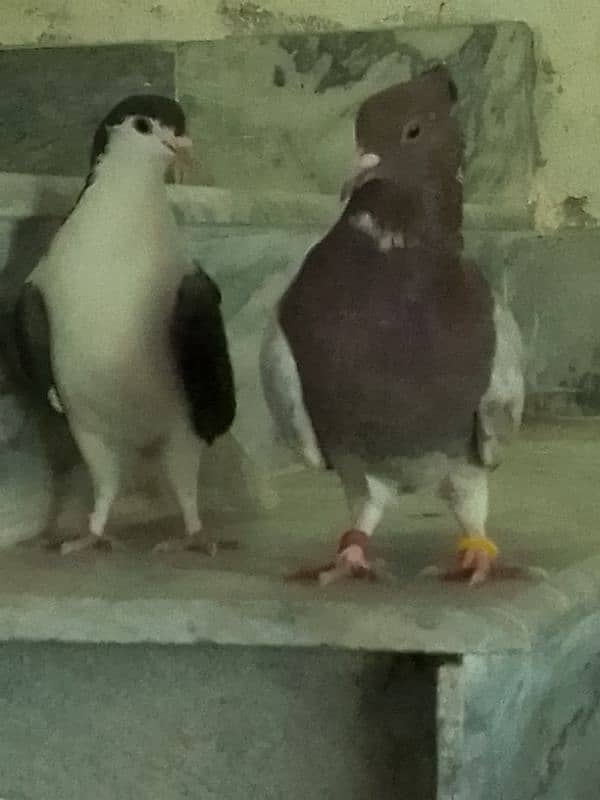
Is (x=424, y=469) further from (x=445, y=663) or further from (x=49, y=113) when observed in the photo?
(x=49, y=113)

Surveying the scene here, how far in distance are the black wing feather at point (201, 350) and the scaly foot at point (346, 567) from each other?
4.8 inches

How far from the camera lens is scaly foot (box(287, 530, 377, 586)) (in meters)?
0.60

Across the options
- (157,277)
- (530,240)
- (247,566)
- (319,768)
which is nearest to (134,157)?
(157,277)

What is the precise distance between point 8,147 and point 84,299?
79 cm

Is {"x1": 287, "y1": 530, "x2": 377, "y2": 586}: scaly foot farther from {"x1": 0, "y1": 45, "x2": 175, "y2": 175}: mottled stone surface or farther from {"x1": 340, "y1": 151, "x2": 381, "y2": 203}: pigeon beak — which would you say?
{"x1": 0, "y1": 45, "x2": 175, "y2": 175}: mottled stone surface

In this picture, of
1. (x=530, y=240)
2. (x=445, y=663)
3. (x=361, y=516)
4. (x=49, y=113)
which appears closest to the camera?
(x=445, y=663)

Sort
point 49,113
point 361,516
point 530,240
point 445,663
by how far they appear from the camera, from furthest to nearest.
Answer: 1. point 49,113
2. point 530,240
3. point 361,516
4. point 445,663

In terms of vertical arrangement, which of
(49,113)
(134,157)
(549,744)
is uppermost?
(134,157)

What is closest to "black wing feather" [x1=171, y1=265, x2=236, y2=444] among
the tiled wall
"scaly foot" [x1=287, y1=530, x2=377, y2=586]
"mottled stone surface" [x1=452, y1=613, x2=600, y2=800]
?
"scaly foot" [x1=287, y1=530, x2=377, y2=586]

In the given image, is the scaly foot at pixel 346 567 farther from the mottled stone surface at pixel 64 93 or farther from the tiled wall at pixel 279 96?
the mottled stone surface at pixel 64 93

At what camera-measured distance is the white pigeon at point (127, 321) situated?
2.19 feet

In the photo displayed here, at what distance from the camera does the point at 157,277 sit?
26.8 inches

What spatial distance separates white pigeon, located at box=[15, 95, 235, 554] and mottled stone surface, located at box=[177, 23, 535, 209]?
2.08ft

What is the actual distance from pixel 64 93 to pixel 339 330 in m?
0.89
